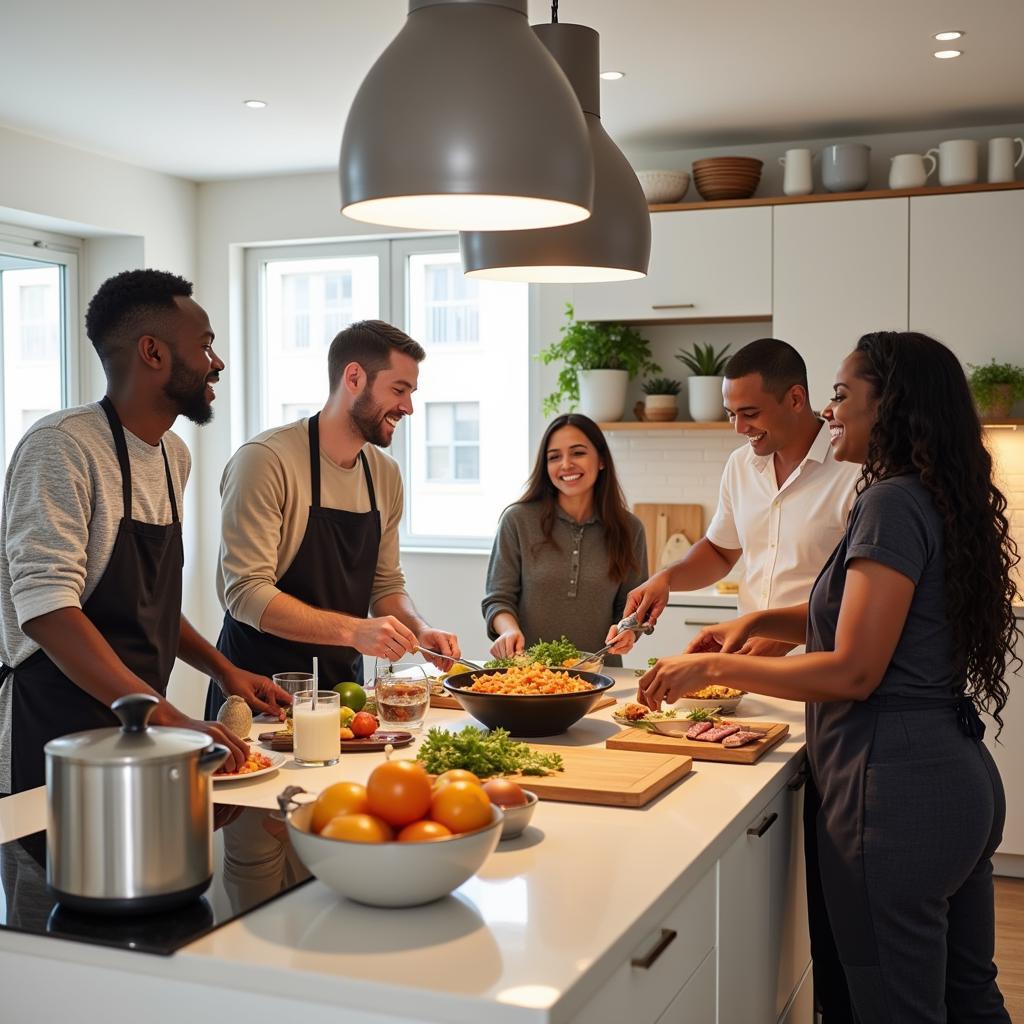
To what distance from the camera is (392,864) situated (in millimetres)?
1430

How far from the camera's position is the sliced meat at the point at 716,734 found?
240cm

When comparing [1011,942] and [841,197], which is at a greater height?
[841,197]

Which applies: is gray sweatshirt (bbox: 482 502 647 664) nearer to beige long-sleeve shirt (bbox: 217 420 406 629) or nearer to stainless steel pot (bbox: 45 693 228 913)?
beige long-sleeve shirt (bbox: 217 420 406 629)

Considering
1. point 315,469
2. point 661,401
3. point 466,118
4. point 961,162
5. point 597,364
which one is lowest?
point 315,469

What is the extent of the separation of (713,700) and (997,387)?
269 cm

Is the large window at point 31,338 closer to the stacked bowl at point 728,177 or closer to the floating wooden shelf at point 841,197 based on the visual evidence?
the floating wooden shelf at point 841,197

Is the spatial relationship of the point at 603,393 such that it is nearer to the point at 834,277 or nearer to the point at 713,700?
the point at 834,277

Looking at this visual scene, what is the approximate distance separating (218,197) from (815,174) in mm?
3128

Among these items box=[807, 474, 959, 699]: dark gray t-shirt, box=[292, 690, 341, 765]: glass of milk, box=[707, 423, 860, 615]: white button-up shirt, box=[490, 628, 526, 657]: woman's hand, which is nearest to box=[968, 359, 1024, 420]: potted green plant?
box=[707, 423, 860, 615]: white button-up shirt

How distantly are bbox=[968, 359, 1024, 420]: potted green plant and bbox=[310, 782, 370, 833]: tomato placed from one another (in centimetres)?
390

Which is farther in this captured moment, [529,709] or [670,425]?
[670,425]

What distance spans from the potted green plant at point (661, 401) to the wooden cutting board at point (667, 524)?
439mm

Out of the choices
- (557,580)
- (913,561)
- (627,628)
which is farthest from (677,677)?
(557,580)

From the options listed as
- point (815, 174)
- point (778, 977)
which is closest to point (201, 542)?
point (815, 174)
